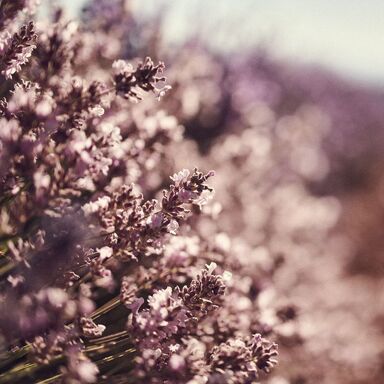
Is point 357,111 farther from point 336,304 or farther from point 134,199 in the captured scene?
point 134,199

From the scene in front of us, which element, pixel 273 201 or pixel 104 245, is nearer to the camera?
pixel 104 245

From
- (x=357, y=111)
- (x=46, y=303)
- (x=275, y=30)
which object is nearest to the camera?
(x=46, y=303)

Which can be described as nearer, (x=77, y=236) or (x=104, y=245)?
(x=77, y=236)

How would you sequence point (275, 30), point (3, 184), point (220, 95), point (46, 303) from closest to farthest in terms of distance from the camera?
point (46, 303), point (3, 184), point (220, 95), point (275, 30)

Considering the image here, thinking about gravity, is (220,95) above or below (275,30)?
below

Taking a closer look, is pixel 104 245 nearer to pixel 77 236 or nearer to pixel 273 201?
pixel 77 236

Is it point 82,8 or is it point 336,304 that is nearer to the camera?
point 82,8

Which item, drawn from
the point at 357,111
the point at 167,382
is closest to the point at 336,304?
the point at 167,382

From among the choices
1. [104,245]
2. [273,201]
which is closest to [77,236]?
[104,245]

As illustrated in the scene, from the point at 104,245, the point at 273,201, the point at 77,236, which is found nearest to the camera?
the point at 77,236

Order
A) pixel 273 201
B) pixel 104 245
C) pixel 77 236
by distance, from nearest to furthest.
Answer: pixel 77 236, pixel 104 245, pixel 273 201

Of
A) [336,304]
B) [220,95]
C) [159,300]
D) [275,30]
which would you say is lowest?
[159,300]
